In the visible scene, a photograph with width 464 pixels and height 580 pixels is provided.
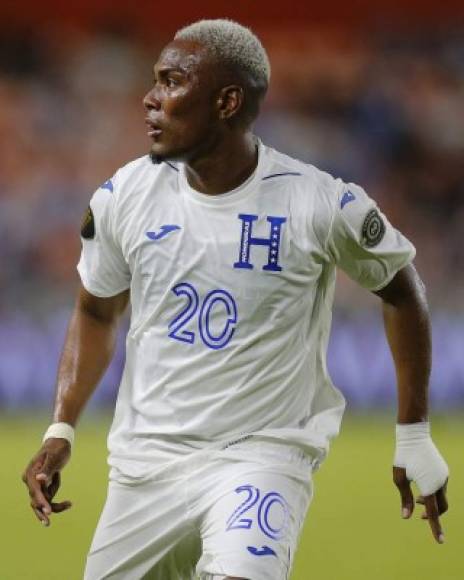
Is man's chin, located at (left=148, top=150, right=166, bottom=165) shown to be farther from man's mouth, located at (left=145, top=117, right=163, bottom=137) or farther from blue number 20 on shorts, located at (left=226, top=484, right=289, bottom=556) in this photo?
blue number 20 on shorts, located at (left=226, top=484, right=289, bottom=556)

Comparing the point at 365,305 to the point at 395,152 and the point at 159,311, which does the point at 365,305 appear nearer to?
the point at 395,152

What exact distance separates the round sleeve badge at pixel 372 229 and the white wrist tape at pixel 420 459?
0.56 meters

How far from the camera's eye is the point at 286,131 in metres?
13.7

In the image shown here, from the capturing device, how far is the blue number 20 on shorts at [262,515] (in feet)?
12.5

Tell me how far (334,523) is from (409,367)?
3347mm

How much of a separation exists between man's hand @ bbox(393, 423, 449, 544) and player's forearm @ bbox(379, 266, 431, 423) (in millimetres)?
48

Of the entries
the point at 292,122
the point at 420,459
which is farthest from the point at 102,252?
the point at 292,122

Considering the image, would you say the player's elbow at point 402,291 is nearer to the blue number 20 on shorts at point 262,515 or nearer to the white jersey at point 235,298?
the white jersey at point 235,298

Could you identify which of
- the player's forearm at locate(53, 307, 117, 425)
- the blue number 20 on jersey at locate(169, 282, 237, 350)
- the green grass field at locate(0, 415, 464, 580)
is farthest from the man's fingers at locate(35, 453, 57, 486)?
the green grass field at locate(0, 415, 464, 580)

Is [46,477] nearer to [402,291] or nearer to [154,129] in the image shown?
[154,129]

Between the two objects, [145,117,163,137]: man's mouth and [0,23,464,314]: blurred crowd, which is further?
[0,23,464,314]: blurred crowd

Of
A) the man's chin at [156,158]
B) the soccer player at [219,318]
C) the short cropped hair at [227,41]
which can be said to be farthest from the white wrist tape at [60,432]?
the short cropped hair at [227,41]

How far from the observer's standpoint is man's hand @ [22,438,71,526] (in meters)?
3.97

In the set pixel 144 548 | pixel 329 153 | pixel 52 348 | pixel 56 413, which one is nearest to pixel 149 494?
pixel 144 548
